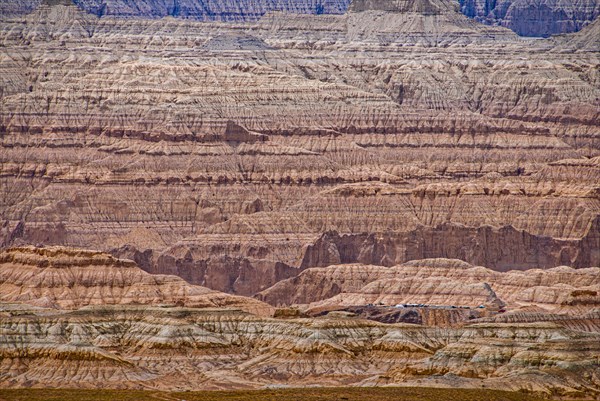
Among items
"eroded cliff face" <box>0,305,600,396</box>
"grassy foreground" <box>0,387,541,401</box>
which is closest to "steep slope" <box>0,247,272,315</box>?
"eroded cliff face" <box>0,305,600,396</box>

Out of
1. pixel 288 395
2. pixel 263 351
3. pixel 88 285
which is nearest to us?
pixel 288 395

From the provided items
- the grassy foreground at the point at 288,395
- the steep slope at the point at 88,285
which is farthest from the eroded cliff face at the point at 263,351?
the steep slope at the point at 88,285

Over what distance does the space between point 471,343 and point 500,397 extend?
1513cm

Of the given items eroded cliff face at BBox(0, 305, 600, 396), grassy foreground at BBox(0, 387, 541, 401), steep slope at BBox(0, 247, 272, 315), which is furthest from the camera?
steep slope at BBox(0, 247, 272, 315)

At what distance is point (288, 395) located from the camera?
14838 cm

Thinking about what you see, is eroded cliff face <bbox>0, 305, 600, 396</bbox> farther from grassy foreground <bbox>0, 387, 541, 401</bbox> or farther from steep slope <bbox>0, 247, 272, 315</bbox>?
steep slope <bbox>0, 247, 272, 315</bbox>

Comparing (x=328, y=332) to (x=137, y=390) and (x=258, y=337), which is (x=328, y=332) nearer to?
(x=258, y=337)

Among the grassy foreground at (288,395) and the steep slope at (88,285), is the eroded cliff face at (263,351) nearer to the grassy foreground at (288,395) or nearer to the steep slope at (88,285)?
the grassy foreground at (288,395)

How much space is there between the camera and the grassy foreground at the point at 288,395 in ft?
479

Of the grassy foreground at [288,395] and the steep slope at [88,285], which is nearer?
the grassy foreground at [288,395]

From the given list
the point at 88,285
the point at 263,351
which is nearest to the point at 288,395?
the point at 263,351

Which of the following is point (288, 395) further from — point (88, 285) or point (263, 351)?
point (88, 285)

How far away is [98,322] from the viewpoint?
17100 cm

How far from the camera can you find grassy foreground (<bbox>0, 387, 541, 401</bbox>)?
479ft
